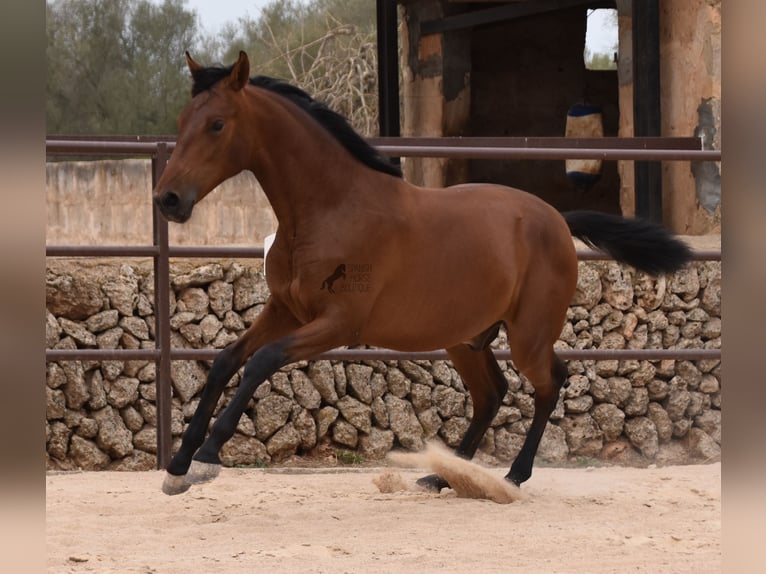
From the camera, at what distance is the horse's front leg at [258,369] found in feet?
11.3

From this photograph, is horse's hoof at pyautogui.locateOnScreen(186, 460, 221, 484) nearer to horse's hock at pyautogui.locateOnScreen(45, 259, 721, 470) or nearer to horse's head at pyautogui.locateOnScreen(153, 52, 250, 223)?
horse's head at pyautogui.locateOnScreen(153, 52, 250, 223)

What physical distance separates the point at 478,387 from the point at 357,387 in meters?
4.97

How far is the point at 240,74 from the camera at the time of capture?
361 centimetres

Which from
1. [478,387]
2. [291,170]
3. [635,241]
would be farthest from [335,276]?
[635,241]

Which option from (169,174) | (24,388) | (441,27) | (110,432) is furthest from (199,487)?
(441,27)

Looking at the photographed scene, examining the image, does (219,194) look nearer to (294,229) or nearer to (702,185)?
(702,185)

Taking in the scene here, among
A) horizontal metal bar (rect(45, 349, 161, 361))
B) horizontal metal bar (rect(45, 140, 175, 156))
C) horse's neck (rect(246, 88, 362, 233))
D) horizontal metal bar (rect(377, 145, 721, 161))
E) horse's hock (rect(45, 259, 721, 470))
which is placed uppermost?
horizontal metal bar (rect(45, 140, 175, 156))

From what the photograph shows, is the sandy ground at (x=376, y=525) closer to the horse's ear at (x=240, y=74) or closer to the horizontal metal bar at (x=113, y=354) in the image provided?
the horizontal metal bar at (x=113, y=354)

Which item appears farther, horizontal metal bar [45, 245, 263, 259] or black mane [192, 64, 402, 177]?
horizontal metal bar [45, 245, 263, 259]

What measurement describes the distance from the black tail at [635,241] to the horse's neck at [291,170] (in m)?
1.34

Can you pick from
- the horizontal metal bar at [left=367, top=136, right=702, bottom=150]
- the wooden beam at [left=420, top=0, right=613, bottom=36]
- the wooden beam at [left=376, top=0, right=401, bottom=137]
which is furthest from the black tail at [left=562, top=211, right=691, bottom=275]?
the wooden beam at [left=376, top=0, right=401, bottom=137]

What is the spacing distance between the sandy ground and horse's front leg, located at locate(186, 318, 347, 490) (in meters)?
0.24

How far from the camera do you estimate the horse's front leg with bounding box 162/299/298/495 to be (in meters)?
3.56

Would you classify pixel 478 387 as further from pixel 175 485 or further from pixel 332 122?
pixel 175 485
